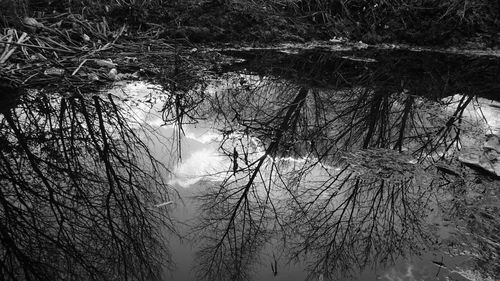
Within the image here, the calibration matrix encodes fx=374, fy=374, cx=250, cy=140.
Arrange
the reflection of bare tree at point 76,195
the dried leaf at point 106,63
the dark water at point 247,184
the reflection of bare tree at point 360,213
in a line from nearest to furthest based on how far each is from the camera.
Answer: the reflection of bare tree at point 76,195 < the dark water at point 247,184 < the reflection of bare tree at point 360,213 < the dried leaf at point 106,63

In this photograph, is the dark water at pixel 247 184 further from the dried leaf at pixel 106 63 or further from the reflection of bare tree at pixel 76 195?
the dried leaf at pixel 106 63

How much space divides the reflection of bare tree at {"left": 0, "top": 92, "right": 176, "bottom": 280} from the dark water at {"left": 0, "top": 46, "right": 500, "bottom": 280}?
0.03 feet

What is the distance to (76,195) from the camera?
8.29 feet

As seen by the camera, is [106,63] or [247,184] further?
[106,63]

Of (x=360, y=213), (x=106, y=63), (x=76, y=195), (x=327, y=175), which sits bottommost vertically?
(x=360, y=213)

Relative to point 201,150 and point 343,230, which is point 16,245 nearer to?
point 201,150

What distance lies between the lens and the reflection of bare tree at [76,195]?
2.05 metres

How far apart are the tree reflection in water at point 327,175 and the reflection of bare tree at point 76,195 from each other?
1.39 ft

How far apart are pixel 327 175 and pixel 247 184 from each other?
66cm

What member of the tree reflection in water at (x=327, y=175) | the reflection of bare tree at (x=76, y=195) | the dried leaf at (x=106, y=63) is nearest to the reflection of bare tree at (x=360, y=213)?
the tree reflection in water at (x=327, y=175)

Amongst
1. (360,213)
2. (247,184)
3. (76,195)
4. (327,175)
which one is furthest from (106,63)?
(360,213)

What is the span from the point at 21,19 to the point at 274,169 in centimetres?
359

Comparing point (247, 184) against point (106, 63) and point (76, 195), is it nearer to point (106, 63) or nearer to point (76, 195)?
point (76, 195)

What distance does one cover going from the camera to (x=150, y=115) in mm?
3801
